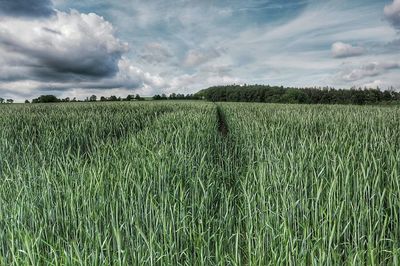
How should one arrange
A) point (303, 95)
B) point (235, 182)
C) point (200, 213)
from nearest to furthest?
point (200, 213)
point (235, 182)
point (303, 95)

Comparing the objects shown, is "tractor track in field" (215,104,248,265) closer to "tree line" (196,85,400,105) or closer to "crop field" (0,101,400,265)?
"crop field" (0,101,400,265)

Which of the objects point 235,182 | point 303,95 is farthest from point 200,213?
point 303,95

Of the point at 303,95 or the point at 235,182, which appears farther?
the point at 303,95

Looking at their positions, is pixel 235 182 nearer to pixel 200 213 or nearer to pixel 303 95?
pixel 200 213

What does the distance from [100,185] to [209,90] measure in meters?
84.9

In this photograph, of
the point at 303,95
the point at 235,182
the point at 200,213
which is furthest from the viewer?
the point at 303,95

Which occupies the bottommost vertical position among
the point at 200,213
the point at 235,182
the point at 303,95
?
the point at 235,182

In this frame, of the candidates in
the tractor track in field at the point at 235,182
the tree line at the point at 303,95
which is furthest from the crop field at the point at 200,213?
the tree line at the point at 303,95

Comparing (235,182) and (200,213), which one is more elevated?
(200,213)

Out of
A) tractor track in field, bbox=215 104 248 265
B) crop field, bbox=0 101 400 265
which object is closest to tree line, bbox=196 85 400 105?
tractor track in field, bbox=215 104 248 265

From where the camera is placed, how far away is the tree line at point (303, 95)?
58.4 metres

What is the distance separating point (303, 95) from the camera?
69625 millimetres

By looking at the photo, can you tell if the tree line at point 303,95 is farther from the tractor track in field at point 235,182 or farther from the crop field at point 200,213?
the crop field at point 200,213

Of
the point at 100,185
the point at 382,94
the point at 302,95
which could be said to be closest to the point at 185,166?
the point at 100,185
